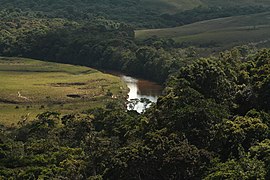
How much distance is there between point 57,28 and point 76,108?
70798 millimetres

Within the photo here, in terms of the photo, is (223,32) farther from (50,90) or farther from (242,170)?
(242,170)

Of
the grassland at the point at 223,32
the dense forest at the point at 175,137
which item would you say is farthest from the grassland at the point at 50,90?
the grassland at the point at 223,32

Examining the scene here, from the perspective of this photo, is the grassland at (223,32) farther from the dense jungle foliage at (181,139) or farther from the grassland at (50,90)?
the dense jungle foliage at (181,139)

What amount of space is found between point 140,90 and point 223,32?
53.7m

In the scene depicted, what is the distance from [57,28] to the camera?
142 m

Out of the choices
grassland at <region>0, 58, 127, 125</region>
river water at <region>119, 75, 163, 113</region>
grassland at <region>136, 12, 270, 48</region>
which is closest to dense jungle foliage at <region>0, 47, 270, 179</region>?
grassland at <region>0, 58, 127, 125</region>

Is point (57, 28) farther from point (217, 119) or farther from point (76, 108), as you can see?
point (217, 119)

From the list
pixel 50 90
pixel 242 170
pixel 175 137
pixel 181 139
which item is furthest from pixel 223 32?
pixel 242 170

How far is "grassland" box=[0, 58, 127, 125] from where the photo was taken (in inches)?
2936

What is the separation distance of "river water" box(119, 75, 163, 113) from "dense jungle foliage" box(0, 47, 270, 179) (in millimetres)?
24166

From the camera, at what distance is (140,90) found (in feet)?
311

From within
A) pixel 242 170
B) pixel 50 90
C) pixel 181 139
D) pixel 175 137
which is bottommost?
pixel 50 90

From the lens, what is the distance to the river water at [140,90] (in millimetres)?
78400

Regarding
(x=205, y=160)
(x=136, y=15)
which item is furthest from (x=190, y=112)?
(x=136, y=15)
